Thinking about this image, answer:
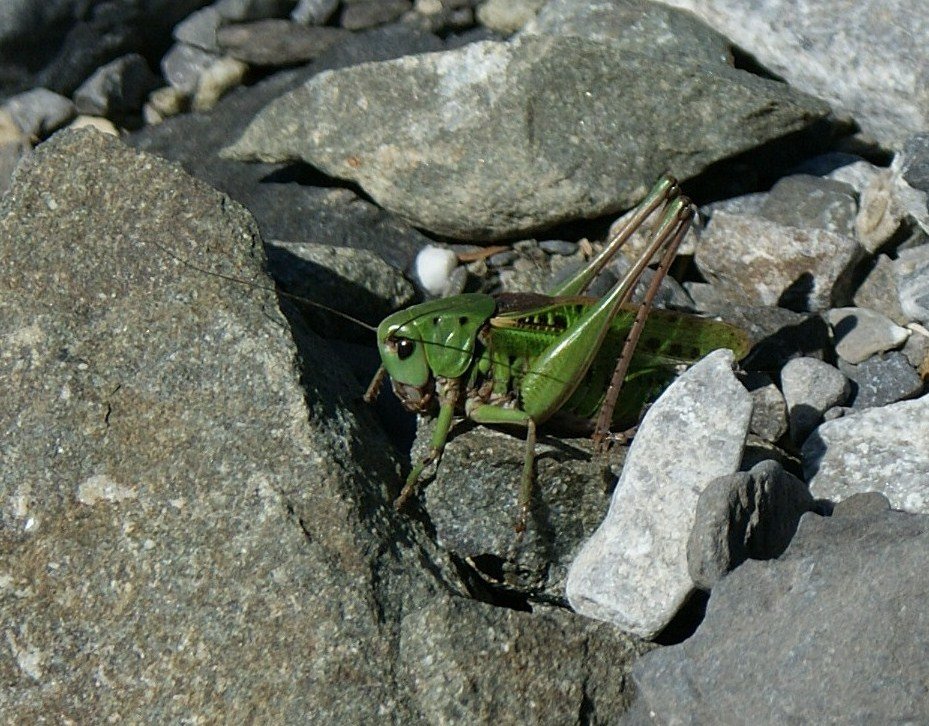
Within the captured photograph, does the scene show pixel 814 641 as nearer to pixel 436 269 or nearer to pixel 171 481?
pixel 171 481

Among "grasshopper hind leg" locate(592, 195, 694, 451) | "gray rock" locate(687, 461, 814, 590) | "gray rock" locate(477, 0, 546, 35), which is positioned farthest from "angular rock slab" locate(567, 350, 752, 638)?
"gray rock" locate(477, 0, 546, 35)

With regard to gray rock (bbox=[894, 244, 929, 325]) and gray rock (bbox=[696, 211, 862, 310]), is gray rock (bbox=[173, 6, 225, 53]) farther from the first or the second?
gray rock (bbox=[894, 244, 929, 325])

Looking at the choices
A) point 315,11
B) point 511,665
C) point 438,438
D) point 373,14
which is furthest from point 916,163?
point 315,11

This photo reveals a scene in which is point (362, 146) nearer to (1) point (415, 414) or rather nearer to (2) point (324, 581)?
(1) point (415, 414)

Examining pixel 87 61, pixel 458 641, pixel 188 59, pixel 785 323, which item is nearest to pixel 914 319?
pixel 785 323

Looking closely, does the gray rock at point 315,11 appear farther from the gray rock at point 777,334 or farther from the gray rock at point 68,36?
the gray rock at point 777,334
